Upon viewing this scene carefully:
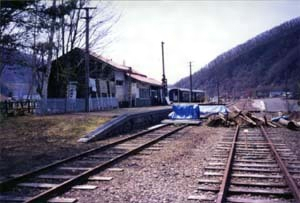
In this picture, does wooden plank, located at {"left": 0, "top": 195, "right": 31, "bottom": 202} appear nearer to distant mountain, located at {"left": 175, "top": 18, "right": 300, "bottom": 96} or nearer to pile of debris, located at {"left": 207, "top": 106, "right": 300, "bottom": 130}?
pile of debris, located at {"left": 207, "top": 106, "right": 300, "bottom": 130}

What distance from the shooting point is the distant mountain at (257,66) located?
147 m

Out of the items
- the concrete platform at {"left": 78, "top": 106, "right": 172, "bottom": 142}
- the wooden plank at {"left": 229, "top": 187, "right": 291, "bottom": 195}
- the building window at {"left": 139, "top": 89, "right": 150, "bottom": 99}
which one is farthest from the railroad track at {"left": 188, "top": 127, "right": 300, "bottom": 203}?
the building window at {"left": 139, "top": 89, "right": 150, "bottom": 99}

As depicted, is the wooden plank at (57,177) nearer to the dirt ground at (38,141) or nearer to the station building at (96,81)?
the dirt ground at (38,141)

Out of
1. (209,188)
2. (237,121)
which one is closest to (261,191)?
(209,188)

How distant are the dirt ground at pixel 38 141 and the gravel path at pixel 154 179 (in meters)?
2.21

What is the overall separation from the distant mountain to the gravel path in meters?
130

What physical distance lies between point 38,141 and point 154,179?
7.67 metres

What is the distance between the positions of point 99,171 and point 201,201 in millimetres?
2929

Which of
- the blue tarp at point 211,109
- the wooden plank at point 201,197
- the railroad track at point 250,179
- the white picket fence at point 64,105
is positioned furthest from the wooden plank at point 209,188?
the blue tarp at point 211,109

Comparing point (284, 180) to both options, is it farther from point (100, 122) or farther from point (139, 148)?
point (100, 122)

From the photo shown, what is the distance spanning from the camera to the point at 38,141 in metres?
13.9

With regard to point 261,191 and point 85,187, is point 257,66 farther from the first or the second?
point 85,187

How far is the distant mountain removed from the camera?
147m

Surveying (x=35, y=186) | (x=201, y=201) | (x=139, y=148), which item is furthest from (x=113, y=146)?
(x=201, y=201)
